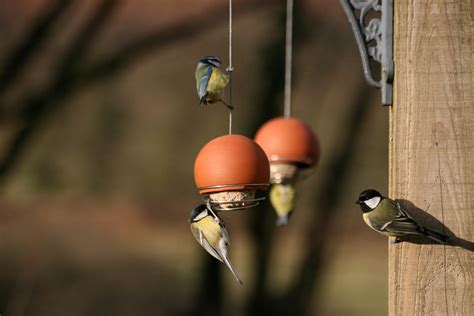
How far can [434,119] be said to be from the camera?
2684mm

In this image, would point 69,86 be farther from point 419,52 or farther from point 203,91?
point 419,52

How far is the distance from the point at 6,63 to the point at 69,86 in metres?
0.47

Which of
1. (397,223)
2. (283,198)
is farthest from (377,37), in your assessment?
(283,198)

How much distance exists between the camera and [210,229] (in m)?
3.41

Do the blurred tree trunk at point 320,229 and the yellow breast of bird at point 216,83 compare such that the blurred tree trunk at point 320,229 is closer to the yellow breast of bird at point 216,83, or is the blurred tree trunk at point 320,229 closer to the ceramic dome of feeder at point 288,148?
the ceramic dome of feeder at point 288,148

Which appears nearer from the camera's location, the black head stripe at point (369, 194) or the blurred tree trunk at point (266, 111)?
Result: the black head stripe at point (369, 194)

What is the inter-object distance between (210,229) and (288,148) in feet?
2.59

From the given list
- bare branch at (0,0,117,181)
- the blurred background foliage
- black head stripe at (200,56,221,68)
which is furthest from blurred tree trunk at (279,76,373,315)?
black head stripe at (200,56,221,68)

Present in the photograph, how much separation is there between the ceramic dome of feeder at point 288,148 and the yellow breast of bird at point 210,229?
76cm

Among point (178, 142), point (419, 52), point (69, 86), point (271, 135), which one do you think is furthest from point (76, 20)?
point (419, 52)

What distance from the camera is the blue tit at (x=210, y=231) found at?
3.33 m

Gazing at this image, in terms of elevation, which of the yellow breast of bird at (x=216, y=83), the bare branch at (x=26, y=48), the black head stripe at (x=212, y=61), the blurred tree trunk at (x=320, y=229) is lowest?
the blurred tree trunk at (x=320, y=229)

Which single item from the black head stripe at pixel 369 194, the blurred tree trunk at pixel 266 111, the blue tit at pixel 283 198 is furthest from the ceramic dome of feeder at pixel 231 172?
the blurred tree trunk at pixel 266 111

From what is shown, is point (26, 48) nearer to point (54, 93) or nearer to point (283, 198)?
point (54, 93)
